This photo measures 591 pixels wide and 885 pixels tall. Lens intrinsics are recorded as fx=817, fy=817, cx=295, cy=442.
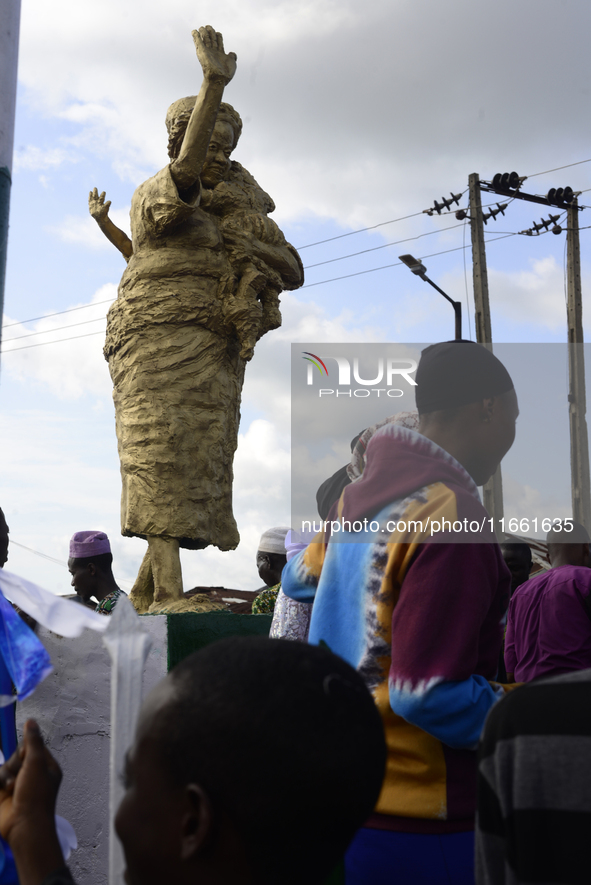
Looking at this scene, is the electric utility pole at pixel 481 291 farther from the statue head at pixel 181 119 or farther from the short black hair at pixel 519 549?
the statue head at pixel 181 119

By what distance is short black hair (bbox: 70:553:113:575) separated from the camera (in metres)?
4.41

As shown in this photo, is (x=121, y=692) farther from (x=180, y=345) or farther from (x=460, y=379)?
(x=180, y=345)

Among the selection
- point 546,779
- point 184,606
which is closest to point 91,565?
point 184,606

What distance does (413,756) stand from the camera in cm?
164

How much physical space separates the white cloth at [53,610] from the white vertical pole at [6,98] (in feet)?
3.00

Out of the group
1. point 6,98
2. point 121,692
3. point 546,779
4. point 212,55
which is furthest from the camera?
point 212,55

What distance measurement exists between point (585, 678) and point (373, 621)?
758 mm

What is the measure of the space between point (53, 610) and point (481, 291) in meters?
14.1

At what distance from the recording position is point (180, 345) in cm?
560

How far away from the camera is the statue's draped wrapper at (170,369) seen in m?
5.56

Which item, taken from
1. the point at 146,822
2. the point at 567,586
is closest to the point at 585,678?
the point at 146,822

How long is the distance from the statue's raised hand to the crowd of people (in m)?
3.25

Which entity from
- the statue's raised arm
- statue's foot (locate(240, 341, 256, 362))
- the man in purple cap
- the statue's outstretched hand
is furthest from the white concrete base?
the statue's outstretched hand

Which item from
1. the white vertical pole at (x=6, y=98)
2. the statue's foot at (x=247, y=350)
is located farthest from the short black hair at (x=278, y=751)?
the statue's foot at (x=247, y=350)
